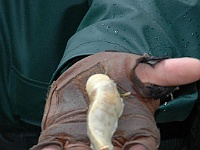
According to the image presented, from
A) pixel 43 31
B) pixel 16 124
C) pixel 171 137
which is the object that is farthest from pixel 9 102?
pixel 171 137

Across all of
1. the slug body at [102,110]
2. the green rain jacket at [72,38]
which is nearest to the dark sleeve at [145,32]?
the green rain jacket at [72,38]

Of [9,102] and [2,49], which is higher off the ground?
[2,49]

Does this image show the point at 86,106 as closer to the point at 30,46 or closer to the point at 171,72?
the point at 171,72

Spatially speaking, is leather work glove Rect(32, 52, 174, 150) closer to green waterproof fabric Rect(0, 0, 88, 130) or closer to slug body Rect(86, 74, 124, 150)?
slug body Rect(86, 74, 124, 150)

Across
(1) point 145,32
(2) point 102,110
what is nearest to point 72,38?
(1) point 145,32

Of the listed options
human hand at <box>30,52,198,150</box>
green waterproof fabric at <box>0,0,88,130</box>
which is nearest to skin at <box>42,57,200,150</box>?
human hand at <box>30,52,198,150</box>

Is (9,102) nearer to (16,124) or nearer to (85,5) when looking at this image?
(16,124)

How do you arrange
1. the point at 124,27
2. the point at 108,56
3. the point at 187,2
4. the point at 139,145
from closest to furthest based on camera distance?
the point at 139,145 < the point at 108,56 < the point at 124,27 < the point at 187,2
